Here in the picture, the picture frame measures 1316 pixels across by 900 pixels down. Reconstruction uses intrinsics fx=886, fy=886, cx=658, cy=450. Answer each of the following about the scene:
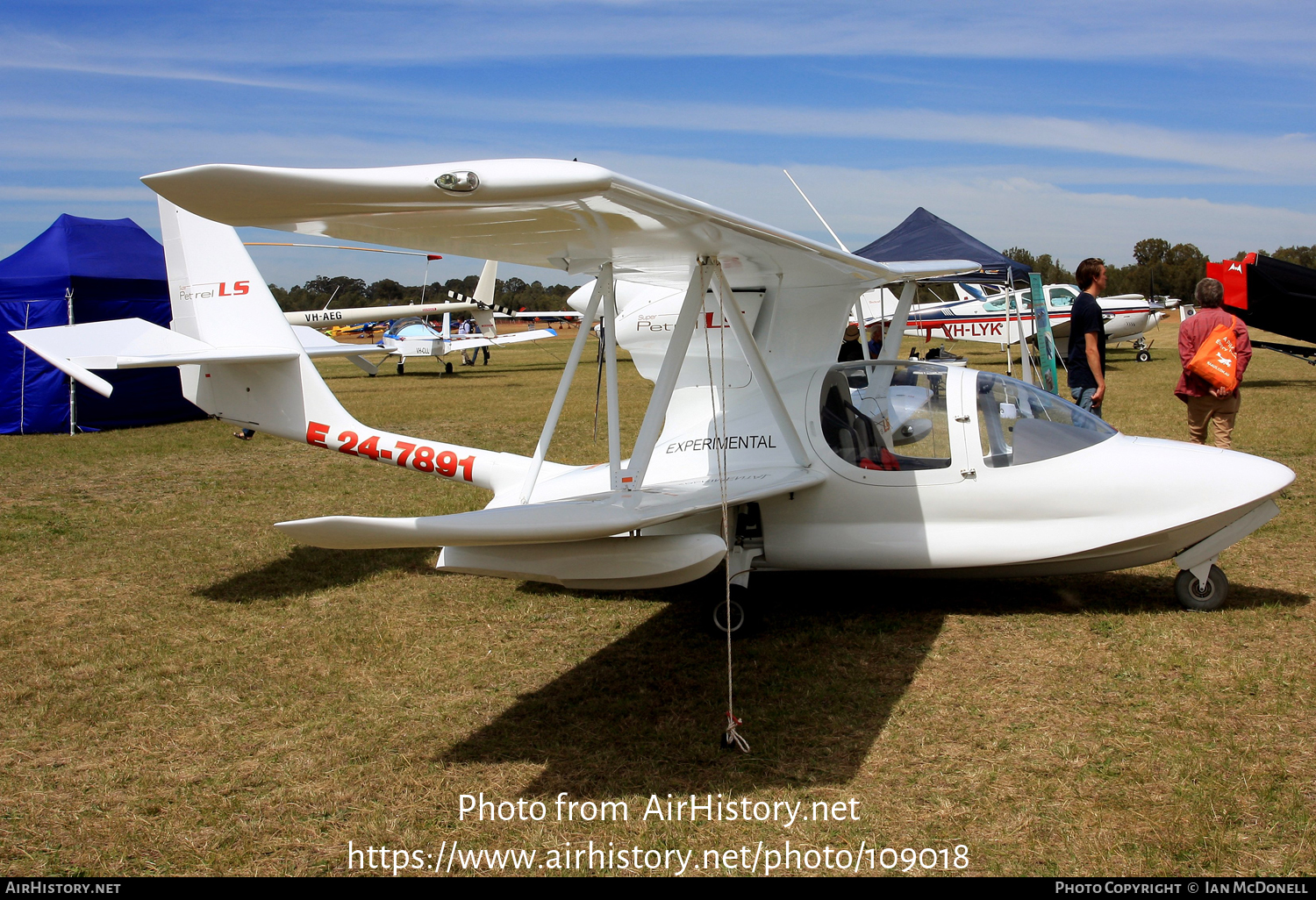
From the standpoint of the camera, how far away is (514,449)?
13930 millimetres

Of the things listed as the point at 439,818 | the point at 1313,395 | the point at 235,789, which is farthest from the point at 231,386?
the point at 1313,395

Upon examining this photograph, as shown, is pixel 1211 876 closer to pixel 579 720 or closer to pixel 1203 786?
pixel 1203 786

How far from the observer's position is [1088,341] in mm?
7160

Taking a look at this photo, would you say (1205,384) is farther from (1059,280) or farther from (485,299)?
(1059,280)

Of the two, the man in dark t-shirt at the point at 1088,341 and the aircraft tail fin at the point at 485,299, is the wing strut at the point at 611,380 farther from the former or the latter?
the aircraft tail fin at the point at 485,299

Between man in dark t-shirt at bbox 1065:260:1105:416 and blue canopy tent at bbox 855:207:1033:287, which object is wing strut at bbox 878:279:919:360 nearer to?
man in dark t-shirt at bbox 1065:260:1105:416

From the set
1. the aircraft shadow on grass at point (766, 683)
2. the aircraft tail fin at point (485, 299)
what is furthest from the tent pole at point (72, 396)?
the aircraft tail fin at point (485, 299)

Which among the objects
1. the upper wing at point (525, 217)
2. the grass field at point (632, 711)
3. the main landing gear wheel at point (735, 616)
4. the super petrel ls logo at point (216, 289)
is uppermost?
the super petrel ls logo at point (216, 289)

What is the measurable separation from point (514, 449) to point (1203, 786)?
11389mm

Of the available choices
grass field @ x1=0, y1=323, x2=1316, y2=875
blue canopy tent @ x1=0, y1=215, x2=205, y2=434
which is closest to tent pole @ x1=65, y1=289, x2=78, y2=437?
blue canopy tent @ x1=0, y1=215, x2=205, y2=434

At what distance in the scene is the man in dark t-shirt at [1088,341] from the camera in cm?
713

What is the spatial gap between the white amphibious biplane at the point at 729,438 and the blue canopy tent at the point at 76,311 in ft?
38.6

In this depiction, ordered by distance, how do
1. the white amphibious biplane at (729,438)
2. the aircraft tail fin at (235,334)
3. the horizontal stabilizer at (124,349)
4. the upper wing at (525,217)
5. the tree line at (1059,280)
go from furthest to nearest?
the tree line at (1059,280) < the aircraft tail fin at (235,334) < the horizontal stabilizer at (124,349) < the white amphibious biplane at (729,438) < the upper wing at (525,217)

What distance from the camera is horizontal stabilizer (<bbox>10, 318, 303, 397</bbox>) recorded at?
21.6ft
